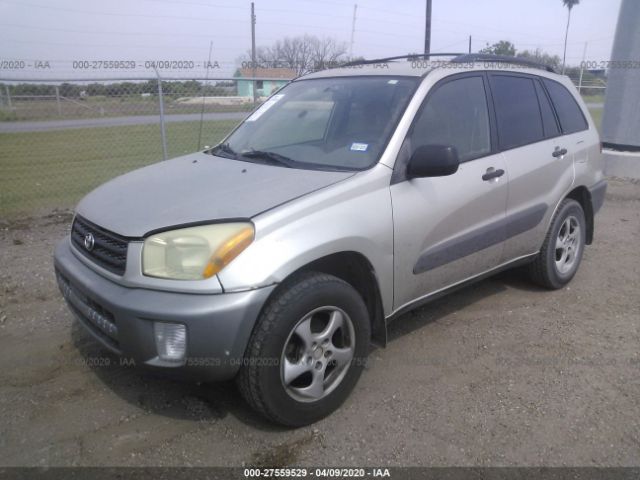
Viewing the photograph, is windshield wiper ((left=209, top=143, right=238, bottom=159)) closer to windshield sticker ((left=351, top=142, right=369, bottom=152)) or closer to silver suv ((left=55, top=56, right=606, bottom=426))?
silver suv ((left=55, top=56, right=606, bottom=426))

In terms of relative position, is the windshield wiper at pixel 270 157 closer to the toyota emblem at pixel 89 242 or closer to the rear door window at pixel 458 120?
the rear door window at pixel 458 120

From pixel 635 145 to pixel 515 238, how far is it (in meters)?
7.82

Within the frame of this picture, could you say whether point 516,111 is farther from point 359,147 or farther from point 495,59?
point 359,147

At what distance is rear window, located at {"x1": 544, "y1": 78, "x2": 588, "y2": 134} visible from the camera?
4414 mm

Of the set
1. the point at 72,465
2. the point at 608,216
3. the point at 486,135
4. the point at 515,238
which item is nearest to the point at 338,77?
the point at 486,135

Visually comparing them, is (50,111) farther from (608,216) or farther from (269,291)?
(608,216)

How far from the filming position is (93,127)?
32.1 feet

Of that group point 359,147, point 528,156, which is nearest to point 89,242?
point 359,147

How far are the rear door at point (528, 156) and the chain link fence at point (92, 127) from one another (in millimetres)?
4212

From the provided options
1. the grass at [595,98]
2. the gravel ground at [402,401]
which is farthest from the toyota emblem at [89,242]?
the grass at [595,98]

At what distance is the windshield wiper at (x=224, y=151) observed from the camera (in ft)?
12.1

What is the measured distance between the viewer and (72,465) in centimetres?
250

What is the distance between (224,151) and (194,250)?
1.53 meters

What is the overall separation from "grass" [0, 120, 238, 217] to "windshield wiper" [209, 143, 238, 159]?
4369mm
